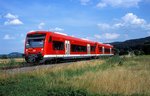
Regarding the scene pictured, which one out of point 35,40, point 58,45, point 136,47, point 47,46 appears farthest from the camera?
point 136,47

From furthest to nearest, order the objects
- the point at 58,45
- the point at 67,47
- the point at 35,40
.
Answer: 1. the point at 67,47
2. the point at 58,45
3. the point at 35,40

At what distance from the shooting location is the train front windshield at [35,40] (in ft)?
96.9

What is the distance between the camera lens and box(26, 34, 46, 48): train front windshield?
29.5 metres

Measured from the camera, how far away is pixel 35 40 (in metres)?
30.2

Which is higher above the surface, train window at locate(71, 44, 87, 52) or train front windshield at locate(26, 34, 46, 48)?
train front windshield at locate(26, 34, 46, 48)

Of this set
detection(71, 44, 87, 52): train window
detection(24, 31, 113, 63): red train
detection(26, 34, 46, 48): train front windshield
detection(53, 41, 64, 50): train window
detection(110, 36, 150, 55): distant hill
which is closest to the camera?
detection(24, 31, 113, 63): red train

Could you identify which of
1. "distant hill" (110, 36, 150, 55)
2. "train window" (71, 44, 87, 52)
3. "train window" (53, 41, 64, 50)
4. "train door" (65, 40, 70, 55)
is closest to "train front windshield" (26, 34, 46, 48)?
"train window" (53, 41, 64, 50)

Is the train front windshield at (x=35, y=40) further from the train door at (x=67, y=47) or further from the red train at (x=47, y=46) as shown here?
the train door at (x=67, y=47)

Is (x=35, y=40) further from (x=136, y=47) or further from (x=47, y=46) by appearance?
(x=136, y=47)

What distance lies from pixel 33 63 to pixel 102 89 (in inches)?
668

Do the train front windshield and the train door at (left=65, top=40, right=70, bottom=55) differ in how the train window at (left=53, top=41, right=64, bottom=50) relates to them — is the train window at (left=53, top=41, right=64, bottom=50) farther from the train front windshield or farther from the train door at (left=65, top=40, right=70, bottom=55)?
the train front windshield

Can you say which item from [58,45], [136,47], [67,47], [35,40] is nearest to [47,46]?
[35,40]

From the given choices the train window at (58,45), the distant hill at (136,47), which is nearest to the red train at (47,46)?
the train window at (58,45)

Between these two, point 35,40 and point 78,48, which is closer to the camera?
point 35,40
